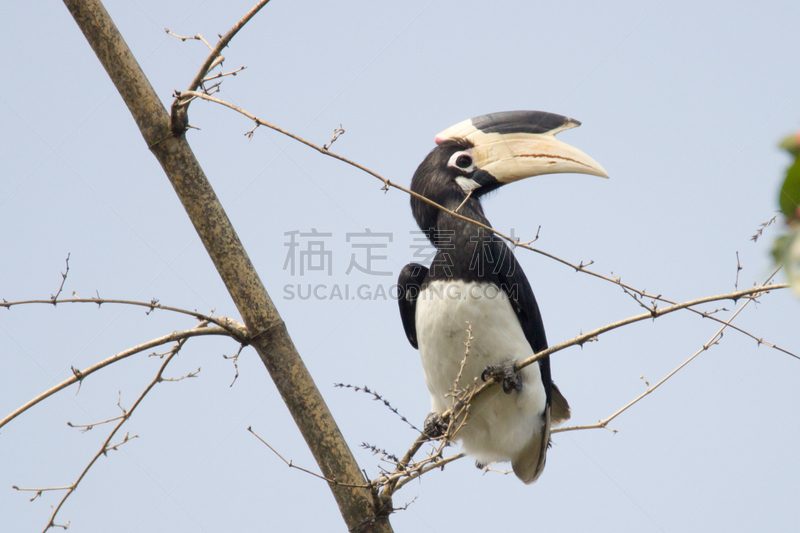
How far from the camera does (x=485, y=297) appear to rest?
11.3 feet

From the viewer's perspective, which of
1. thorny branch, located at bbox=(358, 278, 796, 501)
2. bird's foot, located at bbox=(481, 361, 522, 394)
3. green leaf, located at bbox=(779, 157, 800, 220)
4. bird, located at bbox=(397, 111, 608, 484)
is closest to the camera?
green leaf, located at bbox=(779, 157, 800, 220)

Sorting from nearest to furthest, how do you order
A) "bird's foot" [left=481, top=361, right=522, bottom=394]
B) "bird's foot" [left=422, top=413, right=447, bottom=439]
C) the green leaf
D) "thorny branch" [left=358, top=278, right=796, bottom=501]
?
the green leaf → "thorny branch" [left=358, top=278, right=796, bottom=501] → "bird's foot" [left=481, top=361, right=522, bottom=394] → "bird's foot" [left=422, top=413, right=447, bottom=439]

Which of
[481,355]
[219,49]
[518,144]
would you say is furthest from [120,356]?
[518,144]

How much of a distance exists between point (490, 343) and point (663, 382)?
957 millimetres

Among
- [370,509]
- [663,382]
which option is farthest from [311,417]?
[663,382]

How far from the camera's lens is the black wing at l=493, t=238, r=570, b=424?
3562mm

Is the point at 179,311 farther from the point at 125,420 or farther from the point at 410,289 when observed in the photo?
the point at 410,289

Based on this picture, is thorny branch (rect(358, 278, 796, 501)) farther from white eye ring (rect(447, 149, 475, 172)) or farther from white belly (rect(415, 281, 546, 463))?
white eye ring (rect(447, 149, 475, 172))

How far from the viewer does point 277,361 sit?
8.60ft

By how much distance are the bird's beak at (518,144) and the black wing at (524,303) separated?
66 centimetres

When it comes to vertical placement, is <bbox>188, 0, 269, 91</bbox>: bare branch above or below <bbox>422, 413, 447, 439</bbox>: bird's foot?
above

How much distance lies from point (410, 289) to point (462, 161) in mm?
867

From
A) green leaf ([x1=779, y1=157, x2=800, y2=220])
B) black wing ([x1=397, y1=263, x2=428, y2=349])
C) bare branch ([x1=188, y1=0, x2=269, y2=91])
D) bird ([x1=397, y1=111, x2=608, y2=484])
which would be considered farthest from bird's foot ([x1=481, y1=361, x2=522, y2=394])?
green leaf ([x1=779, y1=157, x2=800, y2=220])

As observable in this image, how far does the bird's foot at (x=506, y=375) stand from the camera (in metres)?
3.33
